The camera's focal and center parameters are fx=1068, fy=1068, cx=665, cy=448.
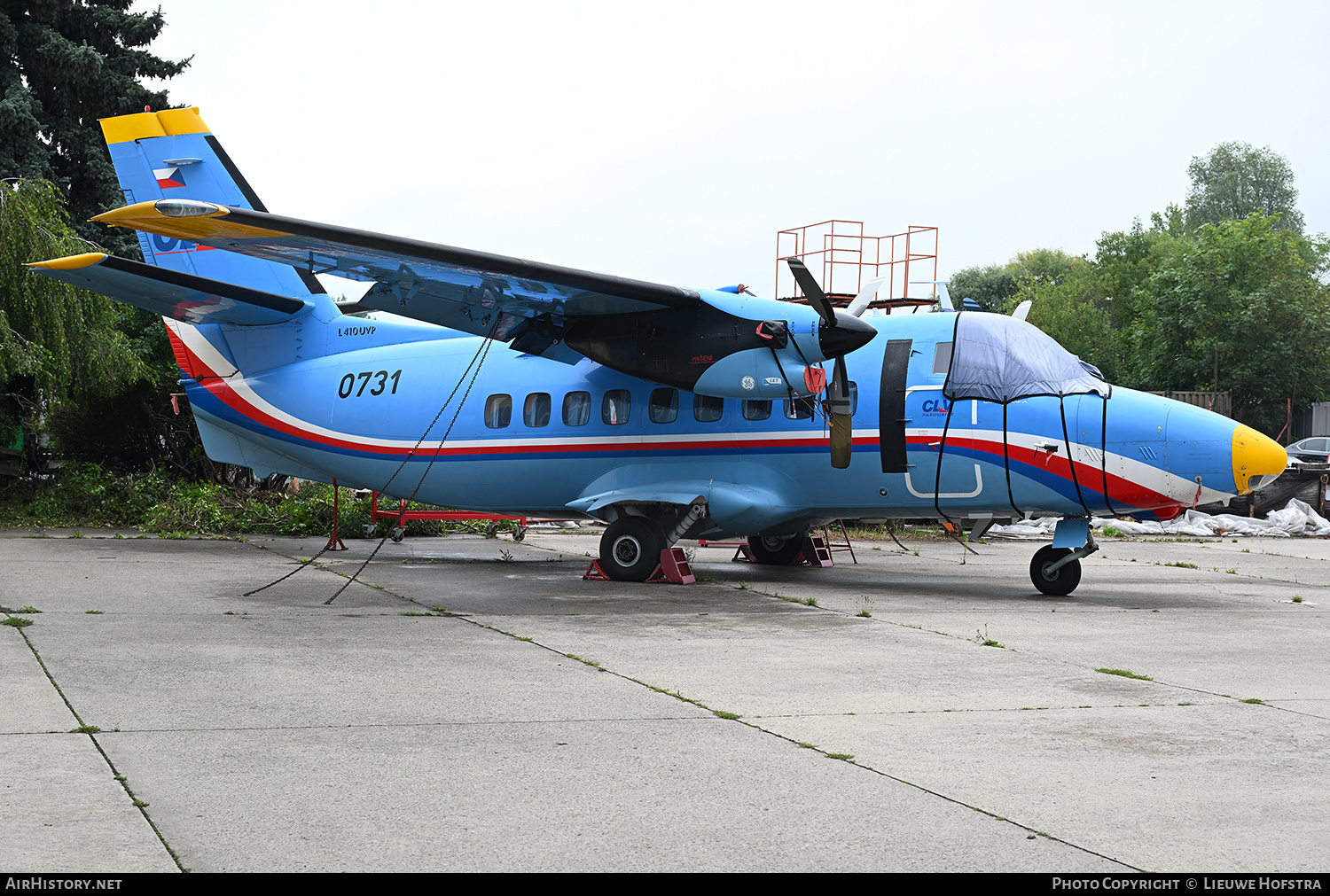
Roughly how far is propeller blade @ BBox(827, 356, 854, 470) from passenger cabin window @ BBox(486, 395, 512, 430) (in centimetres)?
455

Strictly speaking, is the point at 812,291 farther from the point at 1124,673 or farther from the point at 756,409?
the point at 1124,673

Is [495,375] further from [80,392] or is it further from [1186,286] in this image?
[1186,286]

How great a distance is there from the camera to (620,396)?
13.4 m

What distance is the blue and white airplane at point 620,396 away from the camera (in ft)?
36.8

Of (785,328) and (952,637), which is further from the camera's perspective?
(785,328)

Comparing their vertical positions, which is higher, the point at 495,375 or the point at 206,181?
the point at 206,181

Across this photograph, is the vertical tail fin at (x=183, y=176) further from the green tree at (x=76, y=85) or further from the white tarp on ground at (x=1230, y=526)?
the white tarp on ground at (x=1230, y=526)

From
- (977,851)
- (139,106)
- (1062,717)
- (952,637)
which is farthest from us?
(139,106)

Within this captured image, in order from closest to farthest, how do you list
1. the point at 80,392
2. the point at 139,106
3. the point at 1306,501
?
1. the point at 80,392
2. the point at 139,106
3. the point at 1306,501

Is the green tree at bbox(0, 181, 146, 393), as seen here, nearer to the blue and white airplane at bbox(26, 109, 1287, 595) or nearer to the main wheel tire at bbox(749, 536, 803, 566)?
the blue and white airplane at bbox(26, 109, 1287, 595)

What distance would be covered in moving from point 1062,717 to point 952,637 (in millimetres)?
2883

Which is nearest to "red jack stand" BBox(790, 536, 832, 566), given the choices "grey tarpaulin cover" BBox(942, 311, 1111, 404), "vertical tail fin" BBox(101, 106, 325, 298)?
"grey tarpaulin cover" BBox(942, 311, 1111, 404)

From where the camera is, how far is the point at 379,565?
1450cm

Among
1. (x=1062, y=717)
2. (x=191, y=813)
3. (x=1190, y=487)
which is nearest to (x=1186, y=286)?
(x=1190, y=487)
